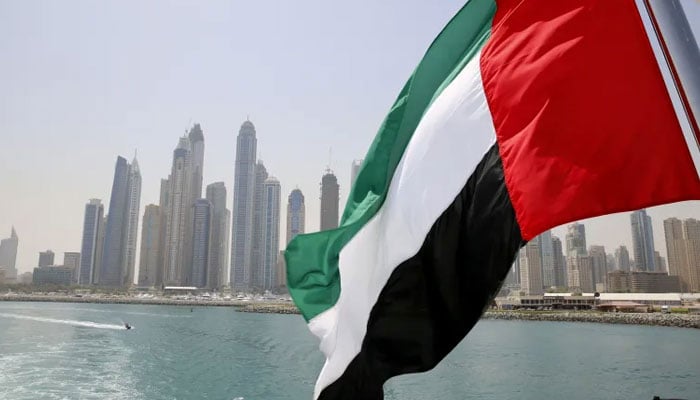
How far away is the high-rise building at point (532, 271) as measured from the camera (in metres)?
116

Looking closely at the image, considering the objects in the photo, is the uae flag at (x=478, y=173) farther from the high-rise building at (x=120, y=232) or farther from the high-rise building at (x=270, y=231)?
the high-rise building at (x=120, y=232)

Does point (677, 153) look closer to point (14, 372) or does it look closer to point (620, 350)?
point (14, 372)

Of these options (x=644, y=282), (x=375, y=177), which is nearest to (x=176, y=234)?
(x=644, y=282)

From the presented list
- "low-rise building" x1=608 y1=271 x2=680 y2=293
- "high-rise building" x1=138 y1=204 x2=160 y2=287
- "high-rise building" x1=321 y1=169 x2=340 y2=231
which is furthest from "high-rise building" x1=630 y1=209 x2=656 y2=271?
"high-rise building" x1=138 y1=204 x2=160 y2=287

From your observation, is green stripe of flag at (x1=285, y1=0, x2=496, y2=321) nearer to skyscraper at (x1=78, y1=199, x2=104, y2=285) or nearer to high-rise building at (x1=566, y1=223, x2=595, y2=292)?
high-rise building at (x1=566, y1=223, x2=595, y2=292)

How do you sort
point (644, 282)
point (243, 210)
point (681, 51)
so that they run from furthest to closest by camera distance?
point (243, 210) → point (644, 282) → point (681, 51)

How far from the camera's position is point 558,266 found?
128625 mm

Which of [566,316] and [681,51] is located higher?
[681,51]

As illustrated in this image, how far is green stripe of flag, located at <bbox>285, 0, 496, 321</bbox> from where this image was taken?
330cm

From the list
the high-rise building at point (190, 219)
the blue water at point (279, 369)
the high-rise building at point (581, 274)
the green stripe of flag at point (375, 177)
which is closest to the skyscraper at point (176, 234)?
the high-rise building at point (190, 219)

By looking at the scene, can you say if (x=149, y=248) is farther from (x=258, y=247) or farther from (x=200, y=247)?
(x=258, y=247)

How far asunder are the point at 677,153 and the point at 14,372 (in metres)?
26.2

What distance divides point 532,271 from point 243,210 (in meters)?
84.6

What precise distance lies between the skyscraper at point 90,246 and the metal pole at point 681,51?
580 ft
